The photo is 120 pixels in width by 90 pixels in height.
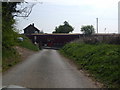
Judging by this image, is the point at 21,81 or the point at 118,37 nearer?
the point at 21,81

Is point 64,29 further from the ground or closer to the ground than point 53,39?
further from the ground

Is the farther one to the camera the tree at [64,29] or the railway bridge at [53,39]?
the tree at [64,29]

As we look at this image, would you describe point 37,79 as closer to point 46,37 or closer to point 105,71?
point 105,71

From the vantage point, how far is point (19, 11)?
25.3 metres

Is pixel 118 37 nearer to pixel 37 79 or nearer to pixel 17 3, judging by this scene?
pixel 17 3

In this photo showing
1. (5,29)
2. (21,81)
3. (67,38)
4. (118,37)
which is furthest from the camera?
(67,38)

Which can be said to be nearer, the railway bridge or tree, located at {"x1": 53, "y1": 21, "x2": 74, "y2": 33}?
the railway bridge

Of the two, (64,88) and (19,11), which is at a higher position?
(19,11)

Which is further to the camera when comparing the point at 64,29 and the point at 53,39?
the point at 64,29

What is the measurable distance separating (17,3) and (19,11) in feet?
2.95

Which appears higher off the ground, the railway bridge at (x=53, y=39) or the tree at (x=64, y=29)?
the tree at (x=64, y=29)

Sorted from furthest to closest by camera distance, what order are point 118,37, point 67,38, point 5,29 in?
point 67,38 → point 118,37 → point 5,29

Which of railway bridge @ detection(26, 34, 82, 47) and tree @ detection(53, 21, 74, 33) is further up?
tree @ detection(53, 21, 74, 33)

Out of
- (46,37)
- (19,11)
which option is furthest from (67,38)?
(19,11)
